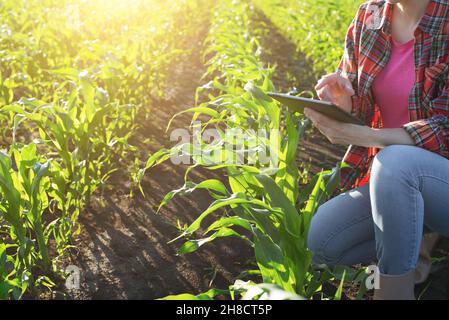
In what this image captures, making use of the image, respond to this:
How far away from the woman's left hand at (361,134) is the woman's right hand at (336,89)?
6.4 inches

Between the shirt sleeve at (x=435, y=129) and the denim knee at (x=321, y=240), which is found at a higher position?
the shirt sleeve at (x=435, y=129)

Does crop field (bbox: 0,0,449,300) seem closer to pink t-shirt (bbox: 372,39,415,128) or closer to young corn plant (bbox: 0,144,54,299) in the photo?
young corn plant (bbox: 0,144,54,299)

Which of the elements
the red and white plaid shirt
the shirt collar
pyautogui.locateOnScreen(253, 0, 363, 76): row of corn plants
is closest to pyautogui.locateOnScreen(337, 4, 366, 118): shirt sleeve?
the red and white plaid shirt

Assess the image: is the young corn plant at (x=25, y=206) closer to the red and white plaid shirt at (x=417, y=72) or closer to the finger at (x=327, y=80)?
the finger at (x=327, y=80)

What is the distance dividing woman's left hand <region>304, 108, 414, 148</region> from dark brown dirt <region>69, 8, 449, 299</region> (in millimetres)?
622

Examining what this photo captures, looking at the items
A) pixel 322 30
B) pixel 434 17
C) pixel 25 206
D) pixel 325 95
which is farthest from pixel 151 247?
pixel 322 30

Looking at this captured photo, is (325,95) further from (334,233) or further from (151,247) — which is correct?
(151,247)

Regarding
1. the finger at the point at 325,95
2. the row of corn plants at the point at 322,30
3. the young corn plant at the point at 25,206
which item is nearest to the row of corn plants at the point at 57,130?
the young corn plant at the point at 25,206

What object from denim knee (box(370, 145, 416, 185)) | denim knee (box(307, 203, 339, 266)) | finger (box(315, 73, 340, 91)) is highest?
finger (box(315, 73, 340, 91))

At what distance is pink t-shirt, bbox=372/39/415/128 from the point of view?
7.06 ft

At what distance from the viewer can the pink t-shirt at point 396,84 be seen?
215 centimetres

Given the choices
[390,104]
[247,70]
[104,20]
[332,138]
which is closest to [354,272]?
[332,138]

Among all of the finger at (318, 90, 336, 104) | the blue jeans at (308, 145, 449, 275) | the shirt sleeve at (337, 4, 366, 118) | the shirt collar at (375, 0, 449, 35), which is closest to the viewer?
the blue jeans at (308, 145, 449, 275)

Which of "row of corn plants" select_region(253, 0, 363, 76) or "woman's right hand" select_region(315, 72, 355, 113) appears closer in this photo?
"woman's right hand" select_region(315, 72, 355, 113)
